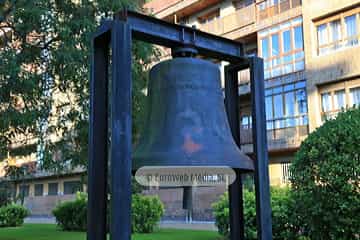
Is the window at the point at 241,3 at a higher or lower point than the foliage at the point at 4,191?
higher

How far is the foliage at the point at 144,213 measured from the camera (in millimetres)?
15172

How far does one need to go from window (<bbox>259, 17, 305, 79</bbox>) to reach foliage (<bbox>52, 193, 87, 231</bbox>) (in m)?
11.5

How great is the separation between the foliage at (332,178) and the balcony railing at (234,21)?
17377 millimetres

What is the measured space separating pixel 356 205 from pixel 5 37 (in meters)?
7.64

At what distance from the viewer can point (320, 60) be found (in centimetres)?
2097

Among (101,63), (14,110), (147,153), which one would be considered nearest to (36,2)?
(14,110)

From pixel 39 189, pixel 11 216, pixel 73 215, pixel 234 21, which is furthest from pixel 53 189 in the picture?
pixel 73 215

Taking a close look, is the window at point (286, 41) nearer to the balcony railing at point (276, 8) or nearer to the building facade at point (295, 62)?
the building facade at point (295, 62)

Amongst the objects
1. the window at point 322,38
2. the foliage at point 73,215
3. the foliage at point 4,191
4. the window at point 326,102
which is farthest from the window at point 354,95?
the foliage at point 4,191

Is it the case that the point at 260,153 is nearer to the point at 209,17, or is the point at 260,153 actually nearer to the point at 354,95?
the point at 354,95

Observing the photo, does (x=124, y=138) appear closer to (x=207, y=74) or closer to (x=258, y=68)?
(x=207, y=74)

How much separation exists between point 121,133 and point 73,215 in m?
15.4

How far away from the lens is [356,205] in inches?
288

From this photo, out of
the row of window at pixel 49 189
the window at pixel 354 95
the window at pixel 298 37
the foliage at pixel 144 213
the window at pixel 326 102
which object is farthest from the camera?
the row of window at pixel 49 189
